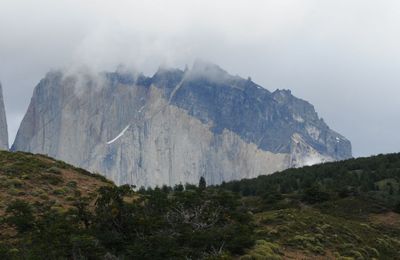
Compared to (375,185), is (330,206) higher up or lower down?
lower down

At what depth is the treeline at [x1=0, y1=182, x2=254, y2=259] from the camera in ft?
106

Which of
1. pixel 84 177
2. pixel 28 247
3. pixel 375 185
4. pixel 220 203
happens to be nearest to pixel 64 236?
pixel 28 247

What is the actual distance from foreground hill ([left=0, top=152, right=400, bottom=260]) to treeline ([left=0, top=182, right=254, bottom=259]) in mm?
62

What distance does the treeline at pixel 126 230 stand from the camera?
106 feet

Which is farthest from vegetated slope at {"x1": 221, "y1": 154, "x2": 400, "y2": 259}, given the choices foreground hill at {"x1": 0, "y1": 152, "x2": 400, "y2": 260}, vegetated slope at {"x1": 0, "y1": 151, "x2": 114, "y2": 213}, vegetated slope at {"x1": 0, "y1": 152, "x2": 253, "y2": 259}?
vegetated slope at {"x1": 0, "y1": 151, "x2": 114, "y2": 213}

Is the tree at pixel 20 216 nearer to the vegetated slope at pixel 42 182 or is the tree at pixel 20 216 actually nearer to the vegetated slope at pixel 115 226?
the vegetated slope at pixel 115 226

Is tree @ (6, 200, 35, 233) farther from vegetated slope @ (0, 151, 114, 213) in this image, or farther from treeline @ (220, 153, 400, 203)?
treeline @ (220, 153, 400, 203)

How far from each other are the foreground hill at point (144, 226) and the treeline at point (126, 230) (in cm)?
6

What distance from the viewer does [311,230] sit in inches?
2060

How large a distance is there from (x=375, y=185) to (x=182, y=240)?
93130 millimetres

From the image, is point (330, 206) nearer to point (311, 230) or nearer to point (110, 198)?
point (311, 230)

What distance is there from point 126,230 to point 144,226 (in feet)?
3.92

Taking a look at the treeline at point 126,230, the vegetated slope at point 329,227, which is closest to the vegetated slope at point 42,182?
the treeline at point 126,230

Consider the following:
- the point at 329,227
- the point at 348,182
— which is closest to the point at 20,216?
the point at 329,227
